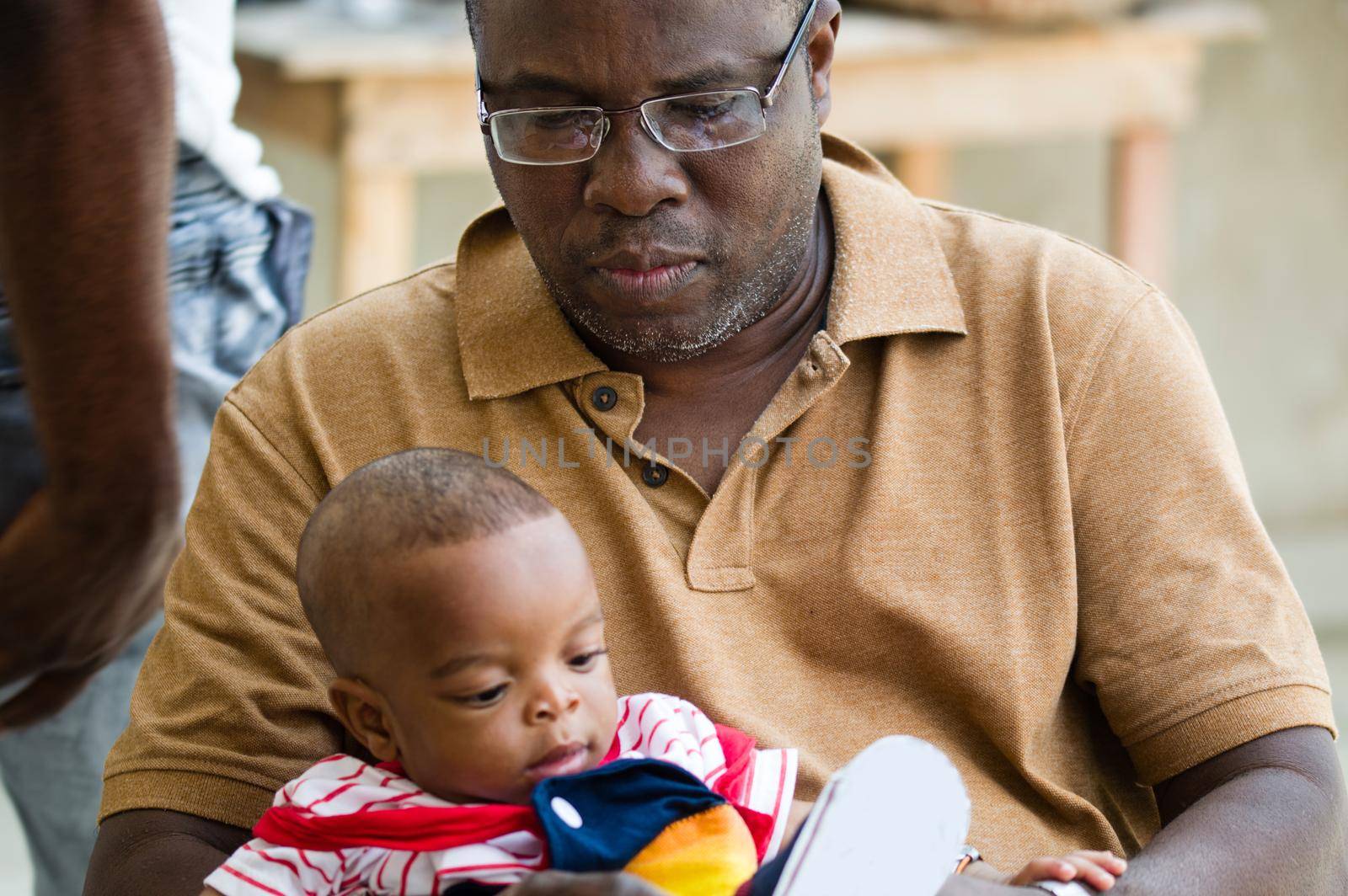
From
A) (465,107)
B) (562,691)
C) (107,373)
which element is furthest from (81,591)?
(465,107)

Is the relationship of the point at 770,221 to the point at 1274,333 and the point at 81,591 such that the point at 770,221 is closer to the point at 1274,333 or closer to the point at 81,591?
the point at 81,591

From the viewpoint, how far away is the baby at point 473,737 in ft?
4.83

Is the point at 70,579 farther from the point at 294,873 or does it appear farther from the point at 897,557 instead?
the point at 897,557

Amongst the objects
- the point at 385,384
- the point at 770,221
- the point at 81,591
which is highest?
the point at 770,221

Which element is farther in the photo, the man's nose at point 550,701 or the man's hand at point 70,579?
the man's hand at point 70,579

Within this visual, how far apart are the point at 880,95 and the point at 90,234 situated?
2.18m

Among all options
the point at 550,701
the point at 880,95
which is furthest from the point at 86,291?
the point at 880,95

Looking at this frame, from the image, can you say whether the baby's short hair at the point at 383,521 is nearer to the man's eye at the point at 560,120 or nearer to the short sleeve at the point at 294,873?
the short sleeve at the point at 294,873

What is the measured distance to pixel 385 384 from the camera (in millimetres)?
1965

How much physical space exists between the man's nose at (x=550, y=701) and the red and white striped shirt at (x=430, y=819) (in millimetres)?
83

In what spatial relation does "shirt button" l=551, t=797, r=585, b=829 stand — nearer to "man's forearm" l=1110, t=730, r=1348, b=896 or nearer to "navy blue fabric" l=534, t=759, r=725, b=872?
"navy blue fabric" l=534, t=759, r=725, b=872

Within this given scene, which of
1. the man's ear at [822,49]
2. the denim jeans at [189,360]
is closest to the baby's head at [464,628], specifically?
the man's ear at [822,49]

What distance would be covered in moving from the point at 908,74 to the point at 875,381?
1.95 m

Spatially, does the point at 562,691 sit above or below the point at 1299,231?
above
